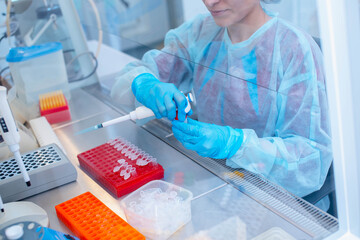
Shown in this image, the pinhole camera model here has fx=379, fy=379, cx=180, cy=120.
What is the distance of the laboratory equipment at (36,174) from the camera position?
104cm

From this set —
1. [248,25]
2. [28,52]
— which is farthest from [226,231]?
[28,52]

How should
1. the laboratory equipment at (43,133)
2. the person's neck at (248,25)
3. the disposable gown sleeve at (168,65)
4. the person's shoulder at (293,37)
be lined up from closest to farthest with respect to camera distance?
the person's shoulder at (293,37)
the person's neck at (248,25)
the laboratory equipment at (43,133)
the disposable gown sleeve at (168,65)

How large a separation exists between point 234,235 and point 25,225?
44 cm

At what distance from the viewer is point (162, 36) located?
5.19 ft

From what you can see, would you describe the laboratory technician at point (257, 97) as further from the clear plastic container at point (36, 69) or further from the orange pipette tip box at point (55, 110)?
the clear plastic container at point (36, 69)

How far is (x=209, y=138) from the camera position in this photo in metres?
1.07

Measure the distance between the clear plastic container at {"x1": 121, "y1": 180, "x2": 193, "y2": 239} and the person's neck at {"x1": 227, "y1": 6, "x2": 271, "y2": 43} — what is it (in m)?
Answer: 0.59

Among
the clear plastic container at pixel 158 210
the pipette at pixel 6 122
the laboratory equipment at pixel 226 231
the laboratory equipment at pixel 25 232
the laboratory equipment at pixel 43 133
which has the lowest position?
the laboratory equipment at pixel 226 231

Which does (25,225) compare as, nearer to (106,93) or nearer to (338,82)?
(338,82)

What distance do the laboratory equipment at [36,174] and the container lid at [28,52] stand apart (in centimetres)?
59

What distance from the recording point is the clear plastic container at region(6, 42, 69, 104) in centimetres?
160

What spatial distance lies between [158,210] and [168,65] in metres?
0.84

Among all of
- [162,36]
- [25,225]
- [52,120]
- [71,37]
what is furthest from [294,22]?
[71,37]

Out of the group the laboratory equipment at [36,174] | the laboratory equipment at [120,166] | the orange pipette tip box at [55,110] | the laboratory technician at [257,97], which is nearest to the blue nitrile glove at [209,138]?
the laboratory technician at [257,97]
